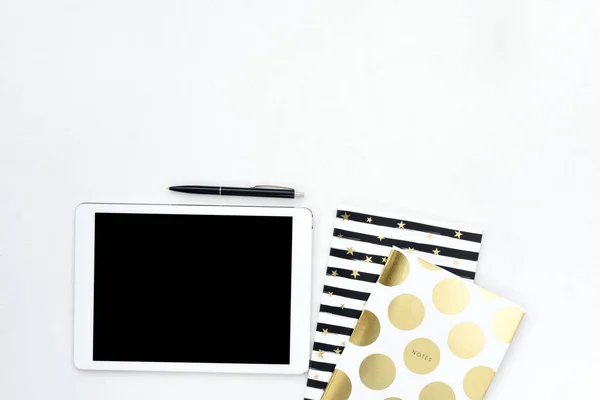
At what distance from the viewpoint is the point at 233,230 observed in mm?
635

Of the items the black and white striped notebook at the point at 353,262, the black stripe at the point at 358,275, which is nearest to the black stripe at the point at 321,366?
the black and white striped notebook at the point at 353,262

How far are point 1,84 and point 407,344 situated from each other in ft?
1.99

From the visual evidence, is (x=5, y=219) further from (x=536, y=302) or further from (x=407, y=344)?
(x=536, y=302)

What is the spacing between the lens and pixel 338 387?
0.64 m

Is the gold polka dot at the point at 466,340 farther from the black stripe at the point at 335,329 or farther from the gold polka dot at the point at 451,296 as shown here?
the black stripe at the point at 335,329

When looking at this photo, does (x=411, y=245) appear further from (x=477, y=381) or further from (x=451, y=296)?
(x=477, y=381)

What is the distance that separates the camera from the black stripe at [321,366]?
65 cm

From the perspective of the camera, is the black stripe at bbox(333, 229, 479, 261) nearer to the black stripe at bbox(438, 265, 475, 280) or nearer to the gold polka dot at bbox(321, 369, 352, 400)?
the black stripe at bbox(438, 265, 475, 280)

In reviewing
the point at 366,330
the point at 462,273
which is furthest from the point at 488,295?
the point at 366,330

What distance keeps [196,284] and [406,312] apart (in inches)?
10.2

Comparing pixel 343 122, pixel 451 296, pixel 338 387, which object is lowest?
pixel 338 387

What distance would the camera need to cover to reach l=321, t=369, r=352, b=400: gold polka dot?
641 mm

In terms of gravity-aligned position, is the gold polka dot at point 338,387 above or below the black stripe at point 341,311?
below

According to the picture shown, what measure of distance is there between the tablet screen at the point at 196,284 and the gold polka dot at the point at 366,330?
9 centimetres
